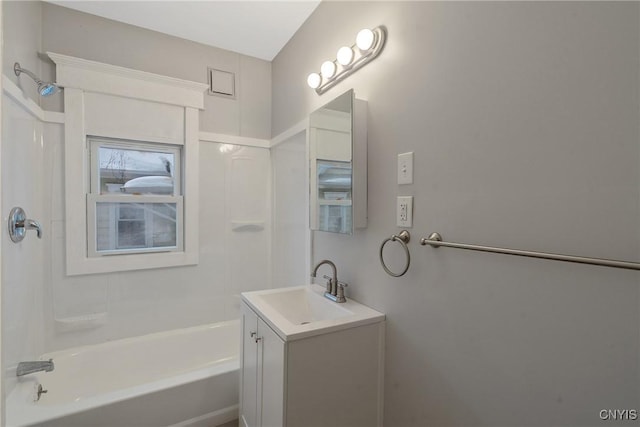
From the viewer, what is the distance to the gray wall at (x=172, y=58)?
1909 mm

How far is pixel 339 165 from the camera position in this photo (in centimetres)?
148

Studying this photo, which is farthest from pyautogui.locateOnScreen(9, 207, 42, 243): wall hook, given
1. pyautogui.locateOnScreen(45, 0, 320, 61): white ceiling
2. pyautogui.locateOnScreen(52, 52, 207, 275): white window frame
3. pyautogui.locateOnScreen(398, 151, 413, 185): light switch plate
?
pyautogui.locateOnScreen(398, 151, 413, 185): light switch plate

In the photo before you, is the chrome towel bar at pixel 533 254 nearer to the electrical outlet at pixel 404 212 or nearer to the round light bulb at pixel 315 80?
the electrical outlet at pixel 404 212

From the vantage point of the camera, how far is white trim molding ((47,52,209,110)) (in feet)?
6.16

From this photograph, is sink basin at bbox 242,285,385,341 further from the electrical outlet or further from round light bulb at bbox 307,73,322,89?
round light bulb at bbox 307,73,322,89

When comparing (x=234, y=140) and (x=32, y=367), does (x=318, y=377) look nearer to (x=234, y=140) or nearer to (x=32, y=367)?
(x=32, y=367)

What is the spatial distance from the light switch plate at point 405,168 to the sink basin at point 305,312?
589mm

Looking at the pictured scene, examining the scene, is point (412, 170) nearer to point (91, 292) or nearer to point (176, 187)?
Result: point (176, 187)

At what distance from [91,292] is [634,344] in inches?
103

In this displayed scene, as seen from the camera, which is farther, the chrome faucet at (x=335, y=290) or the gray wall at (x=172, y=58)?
the gray wall at (x=172, y=58)

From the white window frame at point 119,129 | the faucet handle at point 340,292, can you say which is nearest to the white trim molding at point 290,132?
the white window frame at point 119,129

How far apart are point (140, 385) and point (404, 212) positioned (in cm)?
162

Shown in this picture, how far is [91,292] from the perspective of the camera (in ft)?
6.56

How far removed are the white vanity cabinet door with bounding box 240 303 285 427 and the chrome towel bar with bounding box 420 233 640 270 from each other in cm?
66
